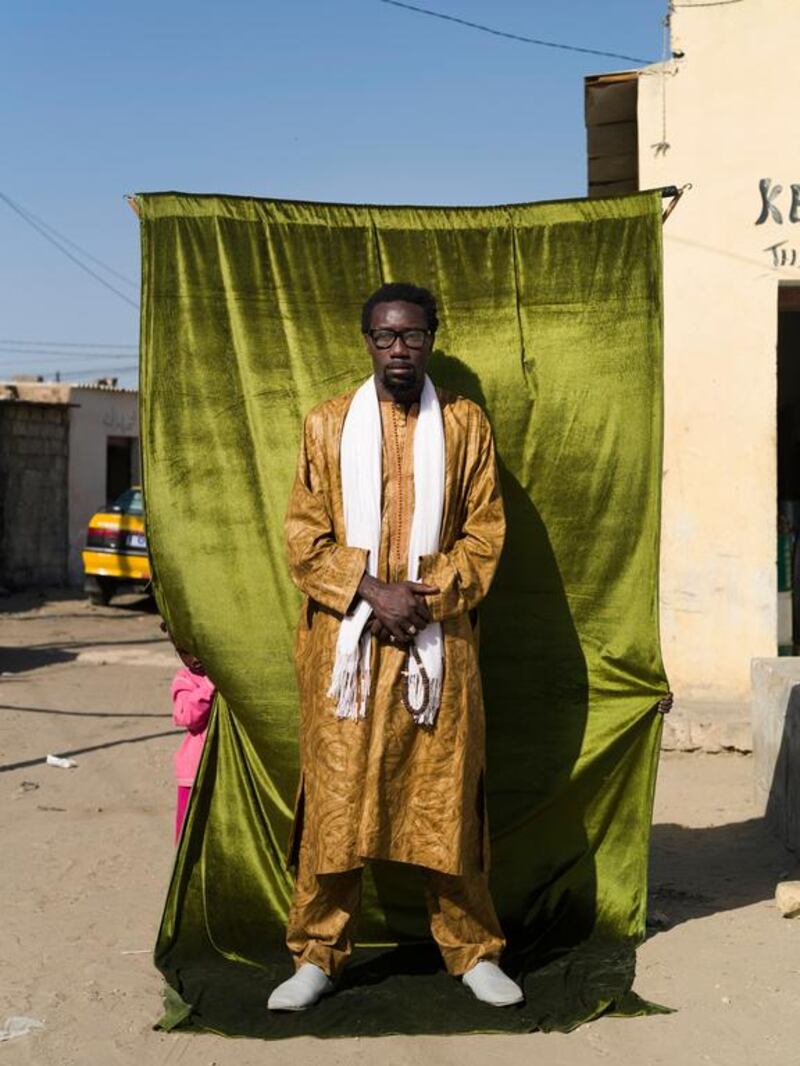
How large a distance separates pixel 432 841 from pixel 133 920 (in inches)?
55.4

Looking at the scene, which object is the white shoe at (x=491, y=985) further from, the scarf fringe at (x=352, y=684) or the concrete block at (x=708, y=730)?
the concrete block at (x=708, y=730)

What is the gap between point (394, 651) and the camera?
3945mm

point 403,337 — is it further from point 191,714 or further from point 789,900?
point 789,900

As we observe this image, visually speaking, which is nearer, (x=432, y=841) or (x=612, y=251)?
(x=432, y=841)

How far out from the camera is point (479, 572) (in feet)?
13.0

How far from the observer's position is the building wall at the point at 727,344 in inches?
313

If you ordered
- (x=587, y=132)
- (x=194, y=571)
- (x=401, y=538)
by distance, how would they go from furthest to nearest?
(x=587, y=132)
(x=194, y=571)
(x=401, y=538)

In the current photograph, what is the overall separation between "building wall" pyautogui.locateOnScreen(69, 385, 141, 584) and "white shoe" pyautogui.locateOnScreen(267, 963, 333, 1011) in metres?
17.6

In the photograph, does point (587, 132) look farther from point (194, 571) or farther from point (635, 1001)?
point (635, 1001)

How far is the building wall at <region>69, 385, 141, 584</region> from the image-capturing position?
21.3m

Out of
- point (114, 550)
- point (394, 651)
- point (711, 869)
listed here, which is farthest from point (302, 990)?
point (114, 550)

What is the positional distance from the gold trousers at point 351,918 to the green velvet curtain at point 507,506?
306 millimetres

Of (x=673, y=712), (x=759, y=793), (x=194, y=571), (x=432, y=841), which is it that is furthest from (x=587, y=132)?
(x=432, y=841)

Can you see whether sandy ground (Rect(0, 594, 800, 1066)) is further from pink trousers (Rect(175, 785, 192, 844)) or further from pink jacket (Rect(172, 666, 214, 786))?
pink jacket (Rect(172, 666, 214, 786))
